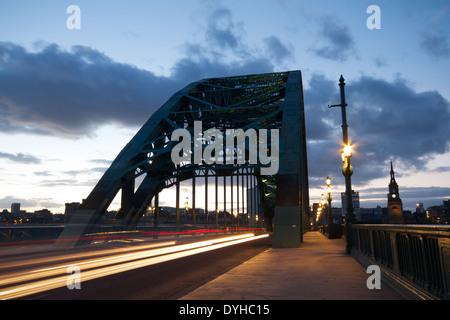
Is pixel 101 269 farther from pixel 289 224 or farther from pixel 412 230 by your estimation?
pixel 289 224

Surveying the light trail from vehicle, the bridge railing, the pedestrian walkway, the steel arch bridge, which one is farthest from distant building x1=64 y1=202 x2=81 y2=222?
the bridge railing

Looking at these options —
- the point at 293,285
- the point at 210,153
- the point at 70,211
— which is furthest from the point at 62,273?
the point at 70,211

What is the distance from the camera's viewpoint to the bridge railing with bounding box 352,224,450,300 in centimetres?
529

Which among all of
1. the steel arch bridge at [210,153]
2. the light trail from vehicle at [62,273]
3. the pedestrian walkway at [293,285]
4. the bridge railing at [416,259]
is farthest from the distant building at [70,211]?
the bridge railing at [416,259]

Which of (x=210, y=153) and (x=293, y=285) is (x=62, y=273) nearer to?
(x=293, y=285)

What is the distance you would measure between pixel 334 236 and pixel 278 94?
1541 cm

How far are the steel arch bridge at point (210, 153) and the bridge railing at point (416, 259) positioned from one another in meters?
13.7

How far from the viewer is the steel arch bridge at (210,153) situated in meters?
23.8

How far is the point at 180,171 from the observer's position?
35750 millimetres

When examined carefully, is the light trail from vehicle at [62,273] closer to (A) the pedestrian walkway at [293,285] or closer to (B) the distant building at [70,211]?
(A) the pedestrian walkway at [293,285]

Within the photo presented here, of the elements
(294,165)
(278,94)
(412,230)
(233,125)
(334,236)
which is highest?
(278,94)

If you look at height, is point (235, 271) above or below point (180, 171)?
below
